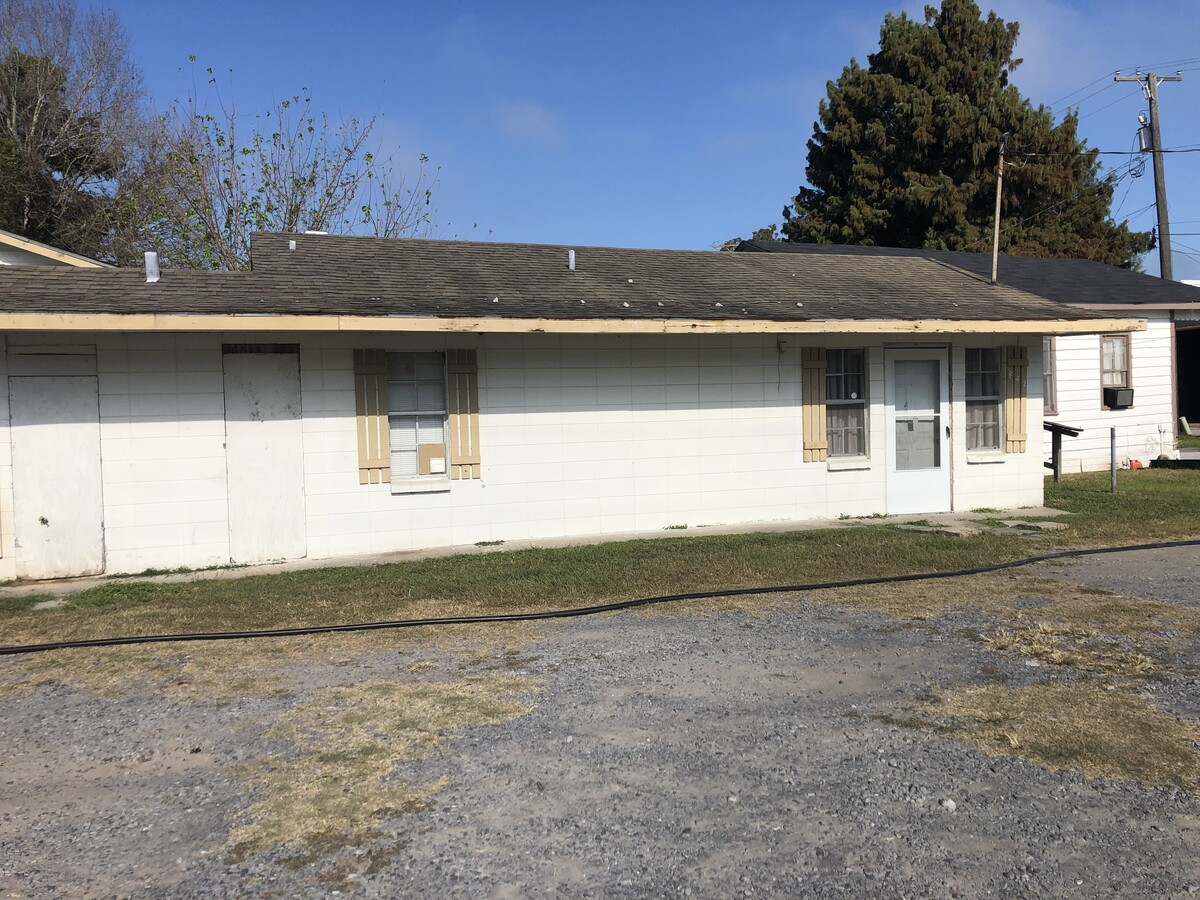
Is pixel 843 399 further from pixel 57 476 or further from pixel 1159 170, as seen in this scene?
pixel 1159 170

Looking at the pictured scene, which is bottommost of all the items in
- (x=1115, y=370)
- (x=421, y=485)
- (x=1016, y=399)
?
(x=421, y=485)

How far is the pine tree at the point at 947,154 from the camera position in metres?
31.0

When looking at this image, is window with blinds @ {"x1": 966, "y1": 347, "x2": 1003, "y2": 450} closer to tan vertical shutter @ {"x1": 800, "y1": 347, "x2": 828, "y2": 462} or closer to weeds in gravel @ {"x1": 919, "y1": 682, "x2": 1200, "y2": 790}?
tan vertical shutter @ {"x1": 800, "y1": 347, "x2": 828, "y2": 462}

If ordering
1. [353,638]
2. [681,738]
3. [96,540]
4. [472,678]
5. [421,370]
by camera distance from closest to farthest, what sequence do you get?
[681,738]
[472,678]
[353,638]
[96,540]
[421,370]

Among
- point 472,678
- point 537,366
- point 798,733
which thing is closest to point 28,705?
point 472,678

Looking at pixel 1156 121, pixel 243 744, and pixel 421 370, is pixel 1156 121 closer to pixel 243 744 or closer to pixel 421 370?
pixel 421 370

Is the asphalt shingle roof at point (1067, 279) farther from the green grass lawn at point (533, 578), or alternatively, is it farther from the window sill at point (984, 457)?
the green grass lawn at point (533, 578)

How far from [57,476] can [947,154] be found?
30.2 m

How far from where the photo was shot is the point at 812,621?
6535 mm

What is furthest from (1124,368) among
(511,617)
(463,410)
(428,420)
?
(511,617)

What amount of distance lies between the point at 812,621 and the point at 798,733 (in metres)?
2.23

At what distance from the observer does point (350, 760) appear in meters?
4.11

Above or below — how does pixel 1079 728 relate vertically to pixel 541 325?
below

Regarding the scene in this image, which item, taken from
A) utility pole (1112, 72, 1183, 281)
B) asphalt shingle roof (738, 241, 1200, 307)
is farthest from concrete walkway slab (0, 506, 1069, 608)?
utility pole (1112, 72, 1183, 281)
